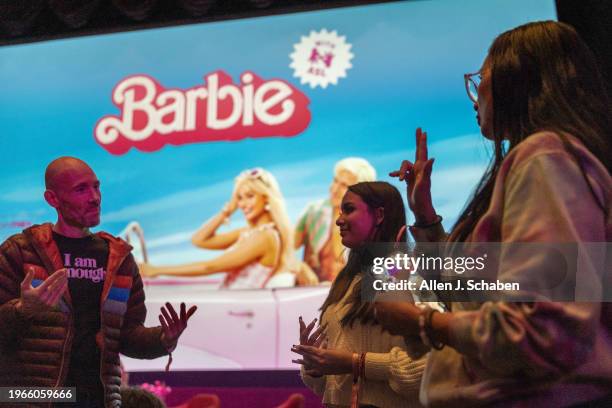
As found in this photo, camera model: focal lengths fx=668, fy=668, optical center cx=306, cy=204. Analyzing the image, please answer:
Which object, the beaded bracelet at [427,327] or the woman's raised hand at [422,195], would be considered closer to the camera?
the beaded bracelet at [427,327]

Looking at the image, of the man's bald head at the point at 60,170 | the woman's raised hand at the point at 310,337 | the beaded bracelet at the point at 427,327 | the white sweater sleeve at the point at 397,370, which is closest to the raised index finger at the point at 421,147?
the beaded bracelet at the point at 427,327

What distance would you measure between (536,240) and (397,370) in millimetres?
751

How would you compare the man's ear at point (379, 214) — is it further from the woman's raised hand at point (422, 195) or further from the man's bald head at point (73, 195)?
the man's bald head at point (73, 195)

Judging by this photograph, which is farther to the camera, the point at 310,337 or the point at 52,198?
the point at 52,198

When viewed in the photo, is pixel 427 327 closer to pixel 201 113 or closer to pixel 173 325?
pixel 173 325

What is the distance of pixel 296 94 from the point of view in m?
3.19

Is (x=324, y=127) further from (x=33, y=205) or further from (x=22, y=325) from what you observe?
(x=22, y=325)

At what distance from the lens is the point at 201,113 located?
3.32 metres

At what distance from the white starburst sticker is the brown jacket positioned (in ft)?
5.19

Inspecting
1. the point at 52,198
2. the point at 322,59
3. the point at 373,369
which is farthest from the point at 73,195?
the point at 322,59

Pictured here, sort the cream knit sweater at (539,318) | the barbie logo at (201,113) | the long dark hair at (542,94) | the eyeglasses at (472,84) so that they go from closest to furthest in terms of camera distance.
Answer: the cream knit sweater at (539,318) → the long dark hair at (542,94) → the eyeglasses at (472,84) → the barbie logo at (201,113)

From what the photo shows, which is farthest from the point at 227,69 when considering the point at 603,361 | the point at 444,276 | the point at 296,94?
the point at 603,361

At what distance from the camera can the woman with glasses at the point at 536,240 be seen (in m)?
0.82

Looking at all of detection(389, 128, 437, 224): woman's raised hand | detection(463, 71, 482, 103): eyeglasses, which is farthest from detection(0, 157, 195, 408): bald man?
detection(463, 71, 482, 103): eyeglasses
